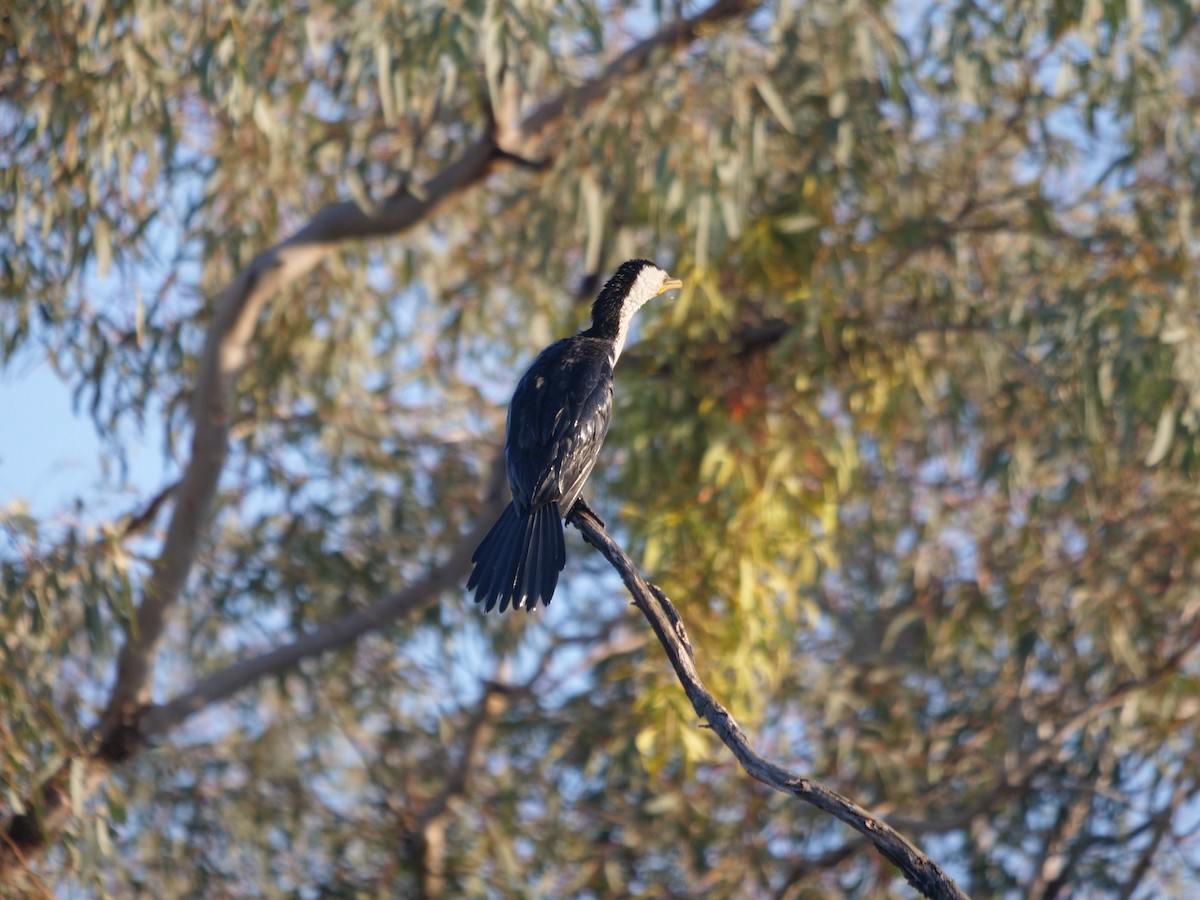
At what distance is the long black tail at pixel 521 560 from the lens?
3.40 m

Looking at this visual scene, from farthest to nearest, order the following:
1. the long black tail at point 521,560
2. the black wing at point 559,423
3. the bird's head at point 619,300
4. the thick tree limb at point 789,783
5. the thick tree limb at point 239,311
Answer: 1. the thick tree limb at point 239,311
2. the bird's head at point 619,300
3. the black wing at point 559,423
4. the long black tail at point 521,560
5. the thick tree limb at point 789,783

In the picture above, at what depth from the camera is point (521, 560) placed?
3.50 metres

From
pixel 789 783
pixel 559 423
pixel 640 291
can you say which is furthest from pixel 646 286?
pixel 789 783

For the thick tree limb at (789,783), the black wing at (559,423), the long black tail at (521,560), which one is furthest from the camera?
the black wing at (559,423)

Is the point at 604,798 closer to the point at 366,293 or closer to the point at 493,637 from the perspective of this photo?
the point at 493,637

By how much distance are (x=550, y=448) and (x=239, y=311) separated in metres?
2.20

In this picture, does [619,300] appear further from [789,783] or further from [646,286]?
[789,783]

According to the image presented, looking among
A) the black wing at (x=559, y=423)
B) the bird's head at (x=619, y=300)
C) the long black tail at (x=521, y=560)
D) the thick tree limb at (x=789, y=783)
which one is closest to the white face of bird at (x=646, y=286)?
the bird's head at (x=619, y=300)

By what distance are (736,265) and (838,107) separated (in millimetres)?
762

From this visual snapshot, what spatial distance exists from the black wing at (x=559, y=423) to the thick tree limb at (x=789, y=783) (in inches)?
31.7

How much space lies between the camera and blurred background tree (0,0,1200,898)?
5.32 metres

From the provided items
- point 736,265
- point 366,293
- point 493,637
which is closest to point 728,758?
point 493,637

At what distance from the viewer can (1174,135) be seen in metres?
5.63

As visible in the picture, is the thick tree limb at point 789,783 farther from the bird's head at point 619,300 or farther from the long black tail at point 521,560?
the bird's head at point 619,300
